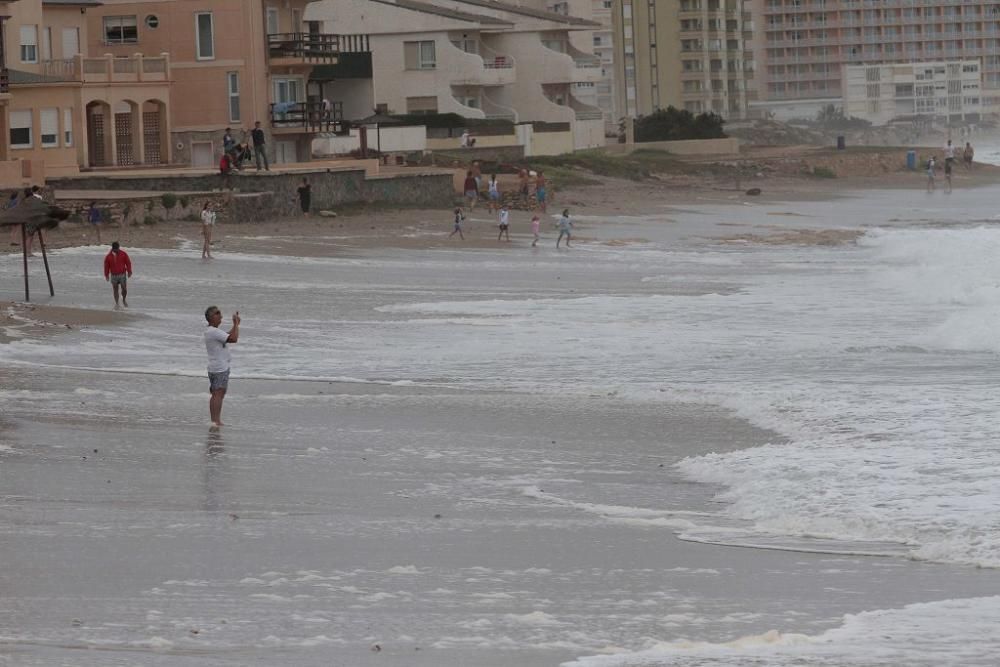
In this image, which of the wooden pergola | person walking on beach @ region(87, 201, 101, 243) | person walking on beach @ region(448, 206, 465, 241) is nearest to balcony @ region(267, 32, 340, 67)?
person walking on beach @ region(448, 206, 465, 241)

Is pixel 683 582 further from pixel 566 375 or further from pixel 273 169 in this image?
pixel 273 169

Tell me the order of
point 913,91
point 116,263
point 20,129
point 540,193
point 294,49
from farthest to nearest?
point 913,91
point 294,49
point 540,193
point 20,129
point 116,263

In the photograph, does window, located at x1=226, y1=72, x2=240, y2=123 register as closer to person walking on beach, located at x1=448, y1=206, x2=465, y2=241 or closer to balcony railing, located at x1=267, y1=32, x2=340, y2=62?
balcony railing, located at x1=267, y1=32, x2=340, y2=62

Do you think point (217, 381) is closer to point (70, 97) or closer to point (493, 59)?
point (70, 97)

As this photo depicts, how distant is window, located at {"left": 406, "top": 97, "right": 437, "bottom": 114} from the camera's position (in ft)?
255

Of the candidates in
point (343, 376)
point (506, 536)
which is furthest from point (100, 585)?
point (343, 376)

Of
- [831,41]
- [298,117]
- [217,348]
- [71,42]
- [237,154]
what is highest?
[831,41]

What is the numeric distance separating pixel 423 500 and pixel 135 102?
39.5 m

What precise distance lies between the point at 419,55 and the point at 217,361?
6135cm

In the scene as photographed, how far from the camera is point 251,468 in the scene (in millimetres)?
15109

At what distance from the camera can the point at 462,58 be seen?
77438 mm

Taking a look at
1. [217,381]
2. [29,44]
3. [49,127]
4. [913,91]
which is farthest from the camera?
[913,91]

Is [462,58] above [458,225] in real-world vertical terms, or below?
above

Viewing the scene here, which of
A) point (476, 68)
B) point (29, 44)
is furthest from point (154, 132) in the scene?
point (476, 68)
